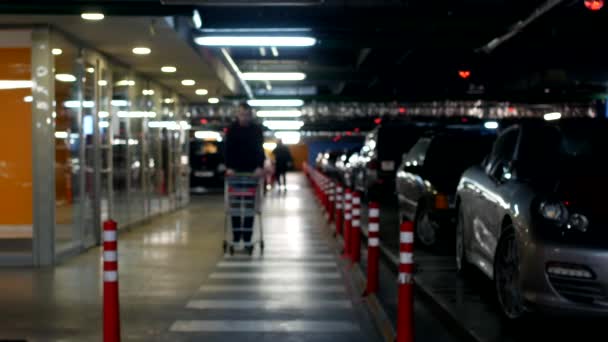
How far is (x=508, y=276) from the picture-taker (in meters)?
8.16

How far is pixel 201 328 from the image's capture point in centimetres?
843

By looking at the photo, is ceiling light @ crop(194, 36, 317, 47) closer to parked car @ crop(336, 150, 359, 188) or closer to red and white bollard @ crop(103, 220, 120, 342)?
red and white bollard @ crop(103, 220, 120, 342)

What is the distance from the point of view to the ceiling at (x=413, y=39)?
14.1 m

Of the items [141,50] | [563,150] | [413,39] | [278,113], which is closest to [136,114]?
[141,50]

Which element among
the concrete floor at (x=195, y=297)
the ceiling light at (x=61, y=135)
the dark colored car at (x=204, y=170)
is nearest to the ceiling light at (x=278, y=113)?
the dark colored car at (x=204, y=170)

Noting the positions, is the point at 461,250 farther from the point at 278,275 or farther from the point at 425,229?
the point at 425,229

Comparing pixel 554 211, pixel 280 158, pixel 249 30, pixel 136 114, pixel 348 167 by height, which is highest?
pixel 249 30

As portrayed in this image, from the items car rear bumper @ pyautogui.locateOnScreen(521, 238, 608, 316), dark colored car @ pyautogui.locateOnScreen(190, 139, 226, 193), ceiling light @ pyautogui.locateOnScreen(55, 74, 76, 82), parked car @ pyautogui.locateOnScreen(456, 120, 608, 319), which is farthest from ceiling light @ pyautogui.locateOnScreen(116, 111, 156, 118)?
dark colored car @ pyautogui.locateOnScreen(190, 139, 226, 193)

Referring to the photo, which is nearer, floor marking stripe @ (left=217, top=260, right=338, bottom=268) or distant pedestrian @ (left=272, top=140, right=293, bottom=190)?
floor marking stripe @ (left=217, top=260, right=338, bottom=268)

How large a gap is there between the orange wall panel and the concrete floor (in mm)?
1024

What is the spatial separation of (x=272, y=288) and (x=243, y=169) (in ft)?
13.6

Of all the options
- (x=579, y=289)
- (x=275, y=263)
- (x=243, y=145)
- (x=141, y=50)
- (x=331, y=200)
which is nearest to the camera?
(x=579, y=289)

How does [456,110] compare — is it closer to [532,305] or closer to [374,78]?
[374,78]

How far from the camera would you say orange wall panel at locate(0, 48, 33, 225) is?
43.3 feet
